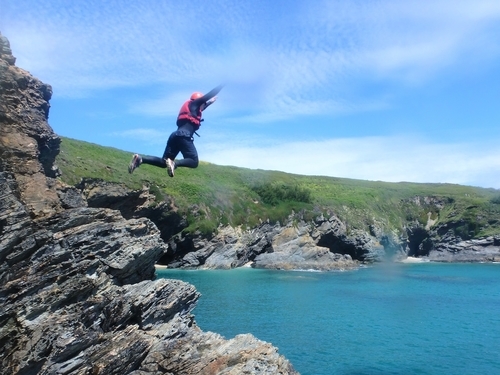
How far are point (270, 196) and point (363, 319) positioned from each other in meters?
75.8

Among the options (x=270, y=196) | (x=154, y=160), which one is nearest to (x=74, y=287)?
(x=154, y=160)

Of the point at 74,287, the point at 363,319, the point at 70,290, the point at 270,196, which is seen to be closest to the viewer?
the point at 70,290

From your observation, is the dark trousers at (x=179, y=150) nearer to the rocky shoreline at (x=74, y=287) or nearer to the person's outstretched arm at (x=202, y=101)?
the person's outstretched arm at (x=202, y=101)

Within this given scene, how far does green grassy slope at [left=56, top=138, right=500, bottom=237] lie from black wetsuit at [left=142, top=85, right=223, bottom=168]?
229ft

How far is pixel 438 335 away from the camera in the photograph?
40625mm

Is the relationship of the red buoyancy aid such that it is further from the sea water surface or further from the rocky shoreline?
the sea water surface

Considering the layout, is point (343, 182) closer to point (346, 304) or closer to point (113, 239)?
point (346, 304)

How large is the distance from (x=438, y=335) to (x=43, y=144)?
34319 mm

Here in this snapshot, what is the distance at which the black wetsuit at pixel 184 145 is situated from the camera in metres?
Answer: 12.9

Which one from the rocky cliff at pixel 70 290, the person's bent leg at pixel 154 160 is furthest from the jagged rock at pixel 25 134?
the person's bent leg at pixel 154 160

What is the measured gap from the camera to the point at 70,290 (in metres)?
21.8

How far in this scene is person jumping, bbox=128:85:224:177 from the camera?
42.1ft

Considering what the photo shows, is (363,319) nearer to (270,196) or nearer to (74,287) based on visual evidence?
(74,287)

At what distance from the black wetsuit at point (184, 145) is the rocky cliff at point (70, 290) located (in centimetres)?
1059
